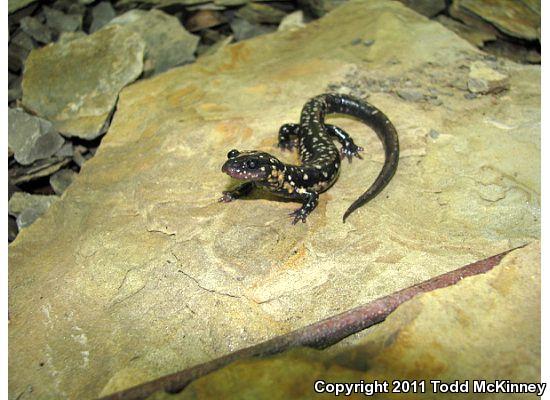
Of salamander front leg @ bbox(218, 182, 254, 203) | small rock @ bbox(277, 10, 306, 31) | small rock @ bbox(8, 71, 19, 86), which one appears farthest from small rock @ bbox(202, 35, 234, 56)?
salamander front leg @ bbox(218, 182, 254, 203)

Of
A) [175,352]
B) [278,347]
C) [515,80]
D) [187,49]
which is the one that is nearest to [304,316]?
[278,347]

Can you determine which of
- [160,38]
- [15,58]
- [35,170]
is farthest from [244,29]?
[35,170]

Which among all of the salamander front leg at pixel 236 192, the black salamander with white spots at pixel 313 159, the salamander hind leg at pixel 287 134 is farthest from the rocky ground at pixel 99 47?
the salamander front leg at pixel 236 192

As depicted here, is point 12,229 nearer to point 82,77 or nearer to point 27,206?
point 27,206

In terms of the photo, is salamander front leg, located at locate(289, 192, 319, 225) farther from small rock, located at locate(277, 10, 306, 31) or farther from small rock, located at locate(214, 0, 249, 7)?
small rock, located at locate(214, 0, 249, 7)

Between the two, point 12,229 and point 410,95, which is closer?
point 12,229

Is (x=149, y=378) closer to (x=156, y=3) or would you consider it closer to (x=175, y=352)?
(x=175, y=352)
